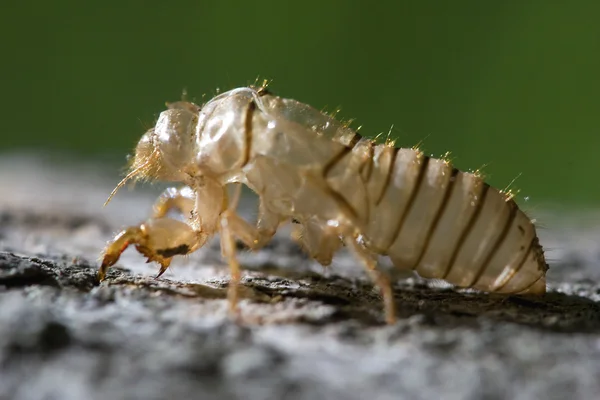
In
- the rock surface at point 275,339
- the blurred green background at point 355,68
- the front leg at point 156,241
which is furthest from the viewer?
the blurred green background at point 355,68

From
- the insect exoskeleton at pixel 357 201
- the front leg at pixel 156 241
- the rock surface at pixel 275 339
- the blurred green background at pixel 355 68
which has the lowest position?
the rock surface at pixel 275 339

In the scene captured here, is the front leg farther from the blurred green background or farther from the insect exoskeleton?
the blurred green background

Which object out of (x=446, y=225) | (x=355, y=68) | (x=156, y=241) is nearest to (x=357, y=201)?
(x=446, y=225)

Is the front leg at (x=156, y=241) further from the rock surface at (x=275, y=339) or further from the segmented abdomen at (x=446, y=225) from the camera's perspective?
the segmented abdomen at (x=446, y=225)

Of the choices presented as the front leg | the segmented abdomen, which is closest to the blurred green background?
the segmented abdomen

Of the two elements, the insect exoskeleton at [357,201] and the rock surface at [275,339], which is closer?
the rock surface at [275,339]

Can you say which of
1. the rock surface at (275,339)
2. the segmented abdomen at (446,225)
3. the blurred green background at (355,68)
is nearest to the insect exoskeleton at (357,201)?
the segmented abdomen at (446,225)

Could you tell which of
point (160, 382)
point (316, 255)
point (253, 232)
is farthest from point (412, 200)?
point (160, 382)
